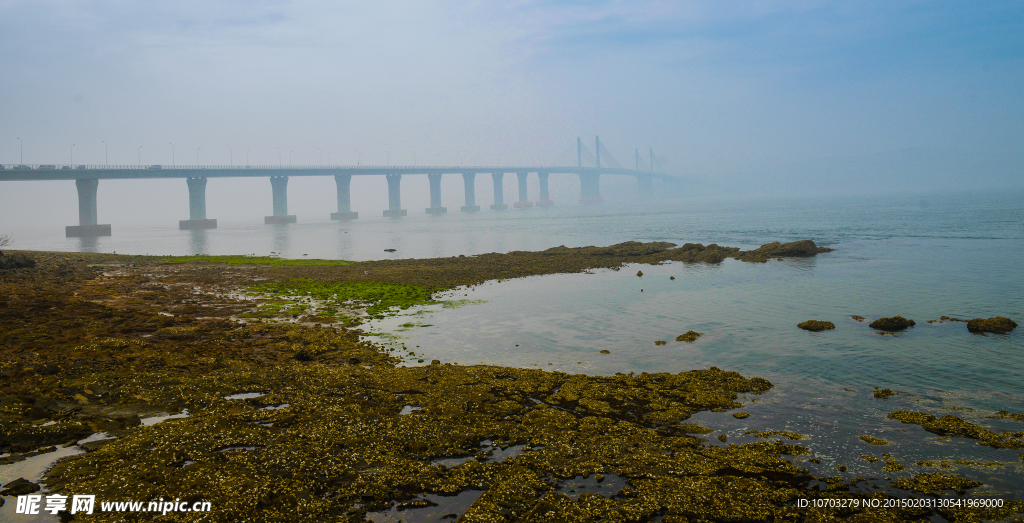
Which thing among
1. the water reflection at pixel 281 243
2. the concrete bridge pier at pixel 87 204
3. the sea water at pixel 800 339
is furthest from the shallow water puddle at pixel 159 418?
the concrete bridge pier at pixel 87 204

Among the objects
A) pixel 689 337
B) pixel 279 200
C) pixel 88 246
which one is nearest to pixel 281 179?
pixel 279 200

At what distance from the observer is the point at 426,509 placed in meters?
5.77

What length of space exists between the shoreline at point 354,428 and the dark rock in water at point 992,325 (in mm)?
7846

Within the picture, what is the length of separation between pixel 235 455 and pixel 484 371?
15.5ft

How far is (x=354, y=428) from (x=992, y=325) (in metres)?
14.9

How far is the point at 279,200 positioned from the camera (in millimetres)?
107375

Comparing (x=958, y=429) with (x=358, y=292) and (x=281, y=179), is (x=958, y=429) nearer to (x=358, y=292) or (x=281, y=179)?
A: (x=358, y=292)

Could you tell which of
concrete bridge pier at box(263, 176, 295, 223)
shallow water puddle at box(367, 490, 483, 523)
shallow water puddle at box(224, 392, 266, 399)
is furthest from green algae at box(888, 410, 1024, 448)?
concrete bridge pier at box(263, 176, 295, 223)

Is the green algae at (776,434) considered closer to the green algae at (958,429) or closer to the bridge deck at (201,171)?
the green algae at (958,429)

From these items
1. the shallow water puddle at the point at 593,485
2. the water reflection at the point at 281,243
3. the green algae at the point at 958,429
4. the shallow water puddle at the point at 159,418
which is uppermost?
the water reflection at the point at 281,243

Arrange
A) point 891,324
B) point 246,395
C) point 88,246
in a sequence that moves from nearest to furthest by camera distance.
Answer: point 246,395, point 891,324, point 88,246

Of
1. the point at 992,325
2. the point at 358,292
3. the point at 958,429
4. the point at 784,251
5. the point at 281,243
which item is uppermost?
the point at 281,243

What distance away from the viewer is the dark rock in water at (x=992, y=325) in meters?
13.7

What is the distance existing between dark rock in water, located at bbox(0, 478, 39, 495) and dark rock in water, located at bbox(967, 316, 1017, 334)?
17.7 metres
